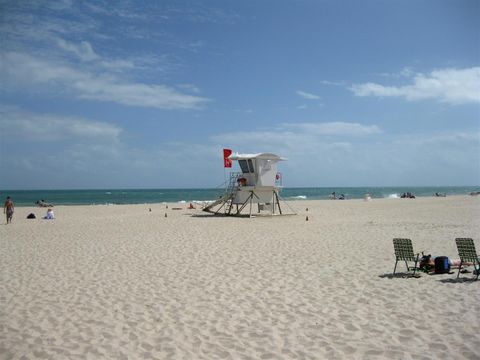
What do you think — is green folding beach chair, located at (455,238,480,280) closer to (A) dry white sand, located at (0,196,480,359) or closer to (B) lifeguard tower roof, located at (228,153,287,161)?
(A) dry white sand, located at (0,196,480,359)

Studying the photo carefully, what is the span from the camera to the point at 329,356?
4.95 meters

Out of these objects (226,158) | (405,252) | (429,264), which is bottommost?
(429,264)

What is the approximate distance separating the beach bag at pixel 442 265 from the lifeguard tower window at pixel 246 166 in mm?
16179

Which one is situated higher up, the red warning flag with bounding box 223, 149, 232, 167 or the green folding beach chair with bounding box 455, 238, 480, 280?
the red warning flag with bounding box 223, 149, 232, 167

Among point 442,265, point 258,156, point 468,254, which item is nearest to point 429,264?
point 442,265

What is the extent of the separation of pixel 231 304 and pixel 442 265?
15.4ft

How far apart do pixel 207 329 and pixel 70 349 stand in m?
1.76

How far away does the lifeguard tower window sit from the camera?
24.5m

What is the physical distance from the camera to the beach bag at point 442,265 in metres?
8.77

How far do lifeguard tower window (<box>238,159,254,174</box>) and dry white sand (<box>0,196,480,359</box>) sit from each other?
1166 centimetres

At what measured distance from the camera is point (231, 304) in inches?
276

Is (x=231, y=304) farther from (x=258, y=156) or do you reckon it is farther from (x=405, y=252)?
(x=258, y=156)

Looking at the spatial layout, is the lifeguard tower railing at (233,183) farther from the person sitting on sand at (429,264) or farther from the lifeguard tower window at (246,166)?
the person sitting on sand at (429,264)

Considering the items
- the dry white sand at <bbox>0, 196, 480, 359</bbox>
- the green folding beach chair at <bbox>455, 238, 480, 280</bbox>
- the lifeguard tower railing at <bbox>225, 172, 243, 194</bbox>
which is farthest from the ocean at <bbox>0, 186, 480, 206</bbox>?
the green folding beach chair at <bbox>455, 238, 480, 280</bbox>
